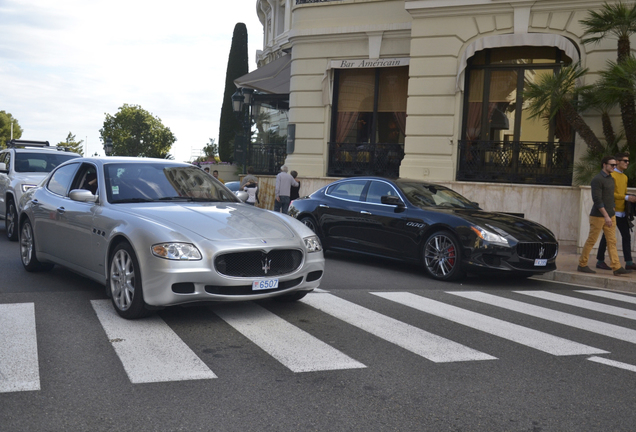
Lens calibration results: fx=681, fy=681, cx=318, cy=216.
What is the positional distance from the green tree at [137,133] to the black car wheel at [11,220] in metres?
70.7

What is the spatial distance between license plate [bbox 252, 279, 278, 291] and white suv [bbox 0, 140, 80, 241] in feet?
26.2

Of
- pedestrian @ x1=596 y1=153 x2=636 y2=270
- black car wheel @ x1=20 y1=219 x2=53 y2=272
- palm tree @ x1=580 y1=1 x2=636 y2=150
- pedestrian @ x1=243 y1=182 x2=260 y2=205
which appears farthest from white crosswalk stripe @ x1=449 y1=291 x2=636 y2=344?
pedestrian @ x1=243 y1=182 x2=260 y2=205

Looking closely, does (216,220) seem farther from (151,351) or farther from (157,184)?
(151,351)

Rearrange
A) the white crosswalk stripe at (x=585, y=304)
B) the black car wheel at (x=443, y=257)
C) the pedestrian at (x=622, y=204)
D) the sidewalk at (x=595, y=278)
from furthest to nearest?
the pedestrian at (x=622, y=204), the sidewalk at (x=595, y=278), the black car wheel at (x=443, y=257), the white crosswalk stripe at (x=585, y=304)

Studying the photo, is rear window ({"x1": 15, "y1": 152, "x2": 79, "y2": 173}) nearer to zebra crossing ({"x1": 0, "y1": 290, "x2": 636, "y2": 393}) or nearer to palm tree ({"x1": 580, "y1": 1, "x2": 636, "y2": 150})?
zebra crossing ({"x1": 0, "y1": 290, "x2": 636, "y2": 393})

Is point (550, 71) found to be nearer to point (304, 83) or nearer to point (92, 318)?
point (304, 83)

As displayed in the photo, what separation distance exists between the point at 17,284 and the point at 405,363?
5.03m

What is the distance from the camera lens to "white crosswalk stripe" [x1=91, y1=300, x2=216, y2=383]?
4.66 meters

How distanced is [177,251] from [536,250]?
19.0 feet

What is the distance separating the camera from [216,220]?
254 inches

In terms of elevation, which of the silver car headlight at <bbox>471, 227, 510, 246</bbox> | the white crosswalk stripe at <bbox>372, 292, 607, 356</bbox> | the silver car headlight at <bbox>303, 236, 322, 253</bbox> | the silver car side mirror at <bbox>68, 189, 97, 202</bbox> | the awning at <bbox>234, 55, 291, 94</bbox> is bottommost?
the white crosswalk stripe at <bbox>372, 292, 607, 356</bbox>

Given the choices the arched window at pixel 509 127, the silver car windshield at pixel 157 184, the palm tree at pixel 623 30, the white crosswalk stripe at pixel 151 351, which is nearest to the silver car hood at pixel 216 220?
the silver car windshield at pixel 157 184

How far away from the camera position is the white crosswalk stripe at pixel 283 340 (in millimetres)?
5042

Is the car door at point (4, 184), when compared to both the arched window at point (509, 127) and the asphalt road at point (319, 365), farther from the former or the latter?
the arched window at point (509, 127)
